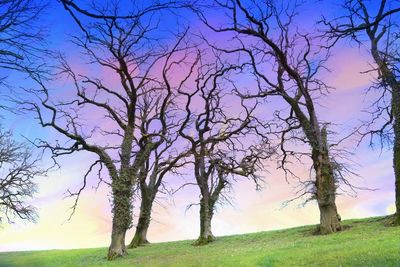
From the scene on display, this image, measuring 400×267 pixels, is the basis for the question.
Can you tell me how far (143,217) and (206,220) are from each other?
663cm

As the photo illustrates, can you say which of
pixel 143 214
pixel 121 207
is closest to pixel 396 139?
pixel 121 207

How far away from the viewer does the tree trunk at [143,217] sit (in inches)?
1531

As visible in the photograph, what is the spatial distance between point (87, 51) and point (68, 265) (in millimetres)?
13181

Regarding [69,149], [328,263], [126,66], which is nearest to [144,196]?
[69,149]

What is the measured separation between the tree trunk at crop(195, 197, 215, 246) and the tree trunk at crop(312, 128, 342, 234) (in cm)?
877

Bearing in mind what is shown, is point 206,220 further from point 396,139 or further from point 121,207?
point 396,139

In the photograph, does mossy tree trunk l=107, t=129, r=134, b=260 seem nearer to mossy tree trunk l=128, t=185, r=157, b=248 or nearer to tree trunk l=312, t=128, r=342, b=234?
mossy tree trunk l=128, t=185, r=157, b=248

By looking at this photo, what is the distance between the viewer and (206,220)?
35312mm

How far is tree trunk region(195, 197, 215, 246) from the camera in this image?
34719mm

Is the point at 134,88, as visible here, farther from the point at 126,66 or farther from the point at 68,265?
the point at 68,265

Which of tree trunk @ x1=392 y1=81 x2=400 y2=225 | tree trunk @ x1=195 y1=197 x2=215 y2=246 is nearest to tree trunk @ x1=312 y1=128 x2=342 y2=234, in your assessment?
tree trunk @ x1=392 y1=81 x2=400 y2=225

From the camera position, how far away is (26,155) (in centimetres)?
3972

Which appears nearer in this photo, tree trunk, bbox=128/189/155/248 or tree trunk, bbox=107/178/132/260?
tree trunk, bbox=107/178/132/260

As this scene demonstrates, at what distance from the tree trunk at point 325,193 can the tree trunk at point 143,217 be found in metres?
14.5
